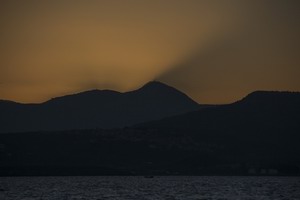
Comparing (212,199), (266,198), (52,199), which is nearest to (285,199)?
(266,198)

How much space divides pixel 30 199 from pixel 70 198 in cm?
664

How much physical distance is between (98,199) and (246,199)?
2446 centimetres

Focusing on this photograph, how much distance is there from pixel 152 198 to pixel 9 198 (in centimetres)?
2436

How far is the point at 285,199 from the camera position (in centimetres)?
11900

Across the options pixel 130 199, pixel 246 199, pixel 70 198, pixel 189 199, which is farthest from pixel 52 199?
pixel 246 199

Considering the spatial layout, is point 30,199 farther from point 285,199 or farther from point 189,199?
point 285,199

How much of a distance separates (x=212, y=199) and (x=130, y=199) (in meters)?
13.5

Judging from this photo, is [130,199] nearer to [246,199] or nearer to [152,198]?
[152,198]

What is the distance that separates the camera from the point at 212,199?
11875cm

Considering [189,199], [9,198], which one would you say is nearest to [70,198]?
[9,198]

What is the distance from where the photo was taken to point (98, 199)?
385 ft

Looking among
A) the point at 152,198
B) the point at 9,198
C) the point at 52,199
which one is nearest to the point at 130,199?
the point at 152,198

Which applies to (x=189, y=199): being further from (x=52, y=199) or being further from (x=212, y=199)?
(x=52, y=199)

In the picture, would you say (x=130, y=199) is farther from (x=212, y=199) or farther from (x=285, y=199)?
(x=285, y=199)
